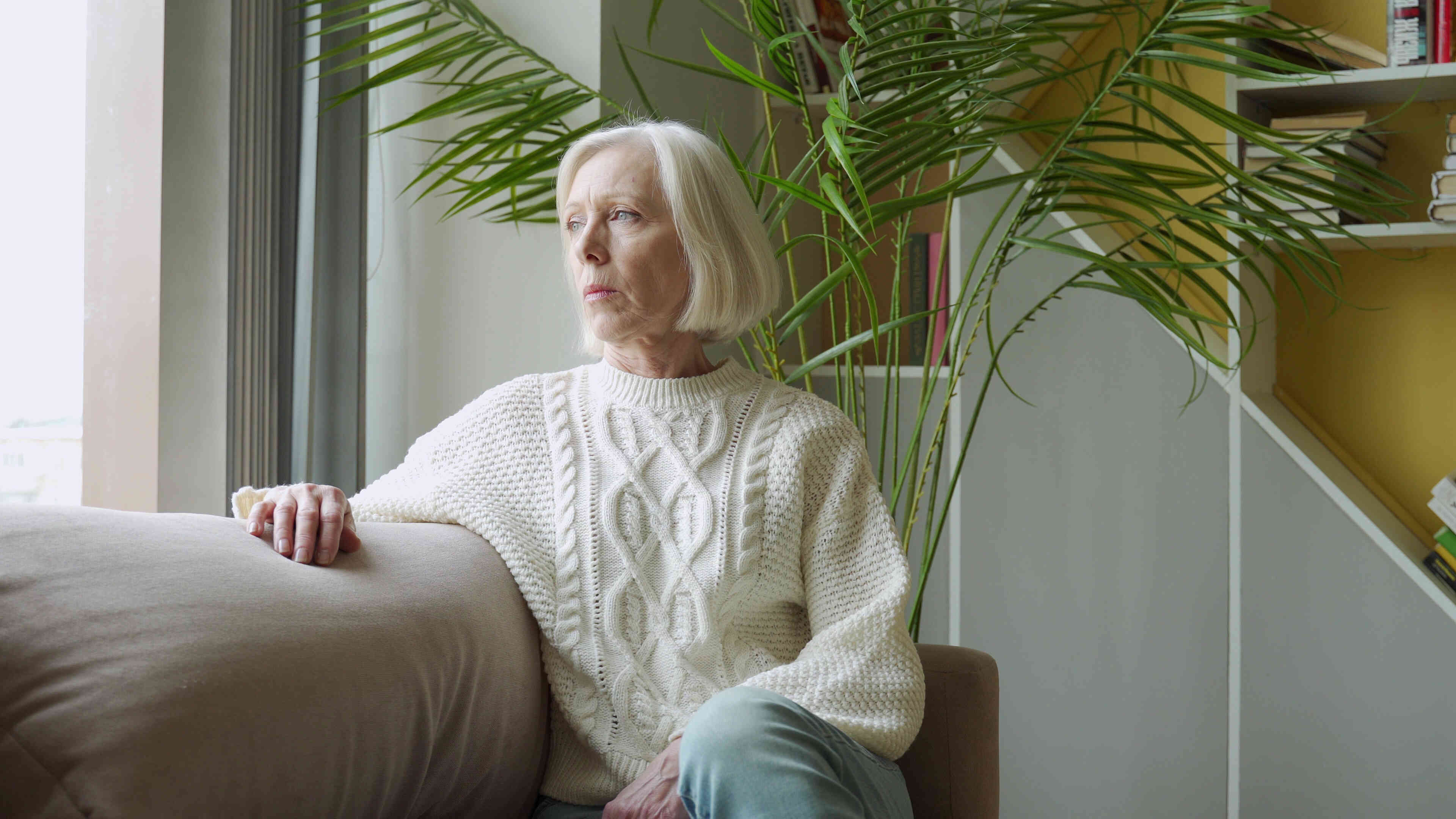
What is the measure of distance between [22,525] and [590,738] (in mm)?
638

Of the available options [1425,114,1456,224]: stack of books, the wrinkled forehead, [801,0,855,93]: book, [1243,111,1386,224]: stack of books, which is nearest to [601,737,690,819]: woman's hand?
the wrinkled forehead

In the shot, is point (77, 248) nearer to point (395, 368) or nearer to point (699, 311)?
point (395, 368)

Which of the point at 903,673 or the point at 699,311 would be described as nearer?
the point at 903,673

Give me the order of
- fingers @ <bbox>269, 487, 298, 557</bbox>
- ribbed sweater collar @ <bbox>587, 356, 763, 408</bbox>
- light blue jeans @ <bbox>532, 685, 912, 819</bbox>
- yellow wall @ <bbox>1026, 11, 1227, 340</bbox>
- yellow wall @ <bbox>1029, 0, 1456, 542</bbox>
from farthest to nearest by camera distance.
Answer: yellow wall @ <bbox>1026, 11, 1227, 340</bbox>
yellow wall @ <bbox>1029, 0, 1456, 542</bbox>
ribbed sweater collar @ <bbox>587, 356, 763, 408</bbox>
fingers @ <bbox>269, 487, 298, 557</bbox>
light blue jeans @ <bbox>532, 685, 912, 819</bbox>

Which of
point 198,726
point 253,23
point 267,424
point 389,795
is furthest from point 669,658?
point 253,23

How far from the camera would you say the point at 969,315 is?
2223 millimetres

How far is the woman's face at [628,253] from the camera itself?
4.39 ft

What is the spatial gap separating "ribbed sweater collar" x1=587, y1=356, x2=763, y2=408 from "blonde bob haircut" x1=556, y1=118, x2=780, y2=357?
0.21 ft

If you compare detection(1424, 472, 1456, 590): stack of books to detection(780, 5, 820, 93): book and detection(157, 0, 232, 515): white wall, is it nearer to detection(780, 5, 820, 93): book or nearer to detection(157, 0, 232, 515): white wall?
detection(780, 5, 820, 93): book

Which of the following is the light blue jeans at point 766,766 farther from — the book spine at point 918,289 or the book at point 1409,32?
the book at point 1409,32

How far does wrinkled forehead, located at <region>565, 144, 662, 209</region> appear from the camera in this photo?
4.43 ft

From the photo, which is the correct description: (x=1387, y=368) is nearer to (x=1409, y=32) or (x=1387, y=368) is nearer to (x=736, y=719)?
(x=1409, y=32)

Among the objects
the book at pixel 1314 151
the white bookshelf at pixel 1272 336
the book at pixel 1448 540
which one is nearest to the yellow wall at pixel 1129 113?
the white bookshelf at pixel 1272 336

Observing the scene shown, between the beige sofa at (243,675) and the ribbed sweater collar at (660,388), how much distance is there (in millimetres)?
302
